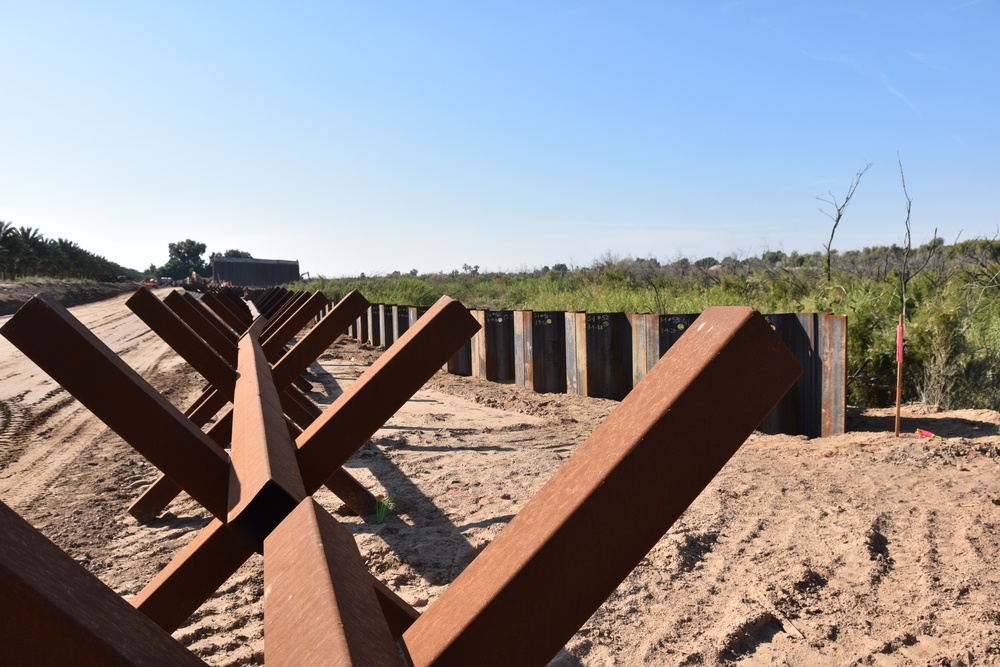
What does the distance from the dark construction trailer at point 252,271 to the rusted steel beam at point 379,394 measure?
224ft

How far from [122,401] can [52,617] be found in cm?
131

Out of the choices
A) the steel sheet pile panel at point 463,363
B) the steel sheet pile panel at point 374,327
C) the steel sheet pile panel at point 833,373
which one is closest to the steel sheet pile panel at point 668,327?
the steel sheet pile panel at point 833,373

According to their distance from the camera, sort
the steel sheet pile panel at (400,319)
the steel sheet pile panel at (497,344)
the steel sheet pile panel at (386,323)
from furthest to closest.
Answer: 1. the steel sheet pile panel at (386,323)
2. the steel sheet pile panel at (400,319)
3. the steel sheet pile panel at (497,344)

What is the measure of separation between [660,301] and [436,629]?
13075mm

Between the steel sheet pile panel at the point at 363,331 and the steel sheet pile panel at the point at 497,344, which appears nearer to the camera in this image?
the steel sheet pile panel at the point at 497,344

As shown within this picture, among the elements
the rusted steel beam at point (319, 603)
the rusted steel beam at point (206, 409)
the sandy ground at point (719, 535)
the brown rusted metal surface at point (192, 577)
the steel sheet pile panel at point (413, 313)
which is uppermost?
the rusted steel beam at point (319, 603)

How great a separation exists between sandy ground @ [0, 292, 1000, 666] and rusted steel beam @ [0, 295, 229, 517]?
3.94ft

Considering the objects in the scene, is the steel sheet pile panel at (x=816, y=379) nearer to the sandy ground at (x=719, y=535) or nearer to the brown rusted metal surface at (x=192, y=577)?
the sandy ground at (x=719, y=535)

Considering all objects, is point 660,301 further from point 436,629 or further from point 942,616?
point 436,629

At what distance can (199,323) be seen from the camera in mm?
5391

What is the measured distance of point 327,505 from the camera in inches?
219

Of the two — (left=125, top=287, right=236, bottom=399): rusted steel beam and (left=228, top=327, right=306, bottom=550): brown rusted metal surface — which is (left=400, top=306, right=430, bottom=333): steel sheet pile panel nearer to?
(left=125, top=287, right=236, bottom=399): rusted steel beam

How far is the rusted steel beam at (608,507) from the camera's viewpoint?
1.03 m

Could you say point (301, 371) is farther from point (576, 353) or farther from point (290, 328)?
point (576, 353)
